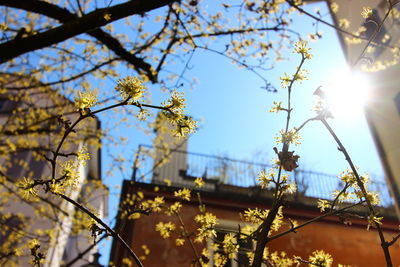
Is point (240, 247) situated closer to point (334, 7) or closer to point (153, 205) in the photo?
point (153, 205)

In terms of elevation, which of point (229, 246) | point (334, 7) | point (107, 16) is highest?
point (334, 7)

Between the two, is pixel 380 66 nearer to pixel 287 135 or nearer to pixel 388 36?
pixel 388 36

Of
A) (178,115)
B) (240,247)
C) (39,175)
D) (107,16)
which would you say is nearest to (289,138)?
(178,115)

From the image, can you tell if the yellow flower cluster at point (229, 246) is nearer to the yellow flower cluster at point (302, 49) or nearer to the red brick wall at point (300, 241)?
the yellow flower cluster at point (302, 49)

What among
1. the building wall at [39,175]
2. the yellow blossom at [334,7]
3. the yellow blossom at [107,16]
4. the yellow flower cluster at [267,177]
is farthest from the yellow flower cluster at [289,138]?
the building wall at [39,175]

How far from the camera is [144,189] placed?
24.5 ft

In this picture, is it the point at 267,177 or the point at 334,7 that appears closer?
the point at 267,177

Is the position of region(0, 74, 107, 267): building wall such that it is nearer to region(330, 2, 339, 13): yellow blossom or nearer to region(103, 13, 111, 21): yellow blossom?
region(103, 13, 111, 21): yellow blossom

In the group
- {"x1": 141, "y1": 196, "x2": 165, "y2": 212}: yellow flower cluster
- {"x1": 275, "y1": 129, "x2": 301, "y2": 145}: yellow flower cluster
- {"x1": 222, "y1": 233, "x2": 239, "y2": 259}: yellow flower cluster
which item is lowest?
{"x1": 222, "y1": 233, "x2": 239, "y2": 259}: yellow flower cluster

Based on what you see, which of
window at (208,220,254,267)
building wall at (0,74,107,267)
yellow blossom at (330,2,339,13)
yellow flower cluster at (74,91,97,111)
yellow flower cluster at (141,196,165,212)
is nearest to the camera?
yellow flower cluster at (74,91,97,111)

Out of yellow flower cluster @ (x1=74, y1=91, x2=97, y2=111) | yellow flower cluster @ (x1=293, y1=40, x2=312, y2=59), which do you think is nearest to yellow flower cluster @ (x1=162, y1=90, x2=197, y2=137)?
yellow flower cluster @ (x1=74, y1=91, x2=97, y2=111)

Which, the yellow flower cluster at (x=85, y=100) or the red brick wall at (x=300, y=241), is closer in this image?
the yellow flower cluster at (x=85, y=100)

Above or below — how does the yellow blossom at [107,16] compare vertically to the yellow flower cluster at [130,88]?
above

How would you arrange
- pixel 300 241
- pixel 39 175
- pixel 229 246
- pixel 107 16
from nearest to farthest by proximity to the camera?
pixel 229 246
pixel 107 16
pixel 300 241
pixel 39 175
